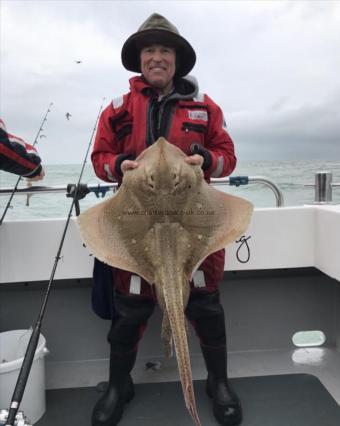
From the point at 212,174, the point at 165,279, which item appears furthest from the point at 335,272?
the point at 165,279

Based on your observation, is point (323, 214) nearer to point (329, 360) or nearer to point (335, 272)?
point (335, 272)

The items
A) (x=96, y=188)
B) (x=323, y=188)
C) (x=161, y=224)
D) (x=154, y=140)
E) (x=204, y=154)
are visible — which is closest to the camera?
(x=161, y=224)

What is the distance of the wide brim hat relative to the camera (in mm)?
2281

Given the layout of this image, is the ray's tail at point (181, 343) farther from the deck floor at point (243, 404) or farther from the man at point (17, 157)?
the man at point (17, 157)

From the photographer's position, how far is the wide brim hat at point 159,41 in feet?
7.48

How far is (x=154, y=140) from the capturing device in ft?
7.55

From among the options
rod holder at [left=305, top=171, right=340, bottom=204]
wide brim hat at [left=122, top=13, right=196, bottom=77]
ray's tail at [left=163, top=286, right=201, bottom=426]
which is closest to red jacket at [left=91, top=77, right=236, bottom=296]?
wide brim hat at [left=122, top=13, right=196, bottom=77]

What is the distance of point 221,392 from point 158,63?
2242 millimetres

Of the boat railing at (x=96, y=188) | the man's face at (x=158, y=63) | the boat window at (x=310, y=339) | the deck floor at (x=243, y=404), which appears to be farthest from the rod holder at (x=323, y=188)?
the man's face at (x=158, y=63)

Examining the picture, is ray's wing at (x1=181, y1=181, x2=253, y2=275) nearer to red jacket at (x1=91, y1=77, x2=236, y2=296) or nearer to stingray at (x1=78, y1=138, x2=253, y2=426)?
stingray at (x1=78, y1=138, x2=253, y2=426)

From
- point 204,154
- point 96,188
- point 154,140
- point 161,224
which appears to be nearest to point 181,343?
point 161,224

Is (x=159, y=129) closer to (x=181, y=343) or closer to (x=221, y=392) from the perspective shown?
(x=181, y=343)

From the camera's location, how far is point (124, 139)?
2.40 m

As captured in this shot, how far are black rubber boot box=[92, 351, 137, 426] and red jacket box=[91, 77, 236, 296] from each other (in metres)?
0.49
